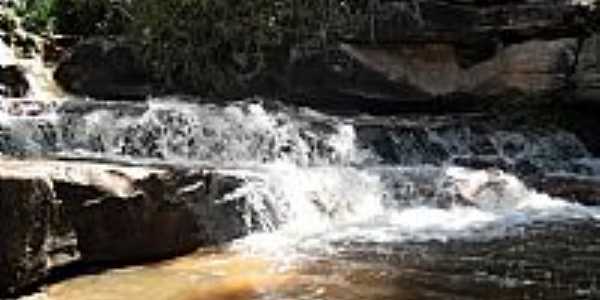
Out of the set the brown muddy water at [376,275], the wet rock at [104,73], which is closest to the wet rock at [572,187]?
the brown muddy water at [376,275]

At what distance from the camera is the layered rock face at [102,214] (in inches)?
266

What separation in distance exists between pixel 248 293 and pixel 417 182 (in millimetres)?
4181

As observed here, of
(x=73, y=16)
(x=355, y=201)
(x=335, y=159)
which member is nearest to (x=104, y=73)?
(x=73, y=16)

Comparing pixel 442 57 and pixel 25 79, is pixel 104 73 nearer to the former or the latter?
pixel 25 79

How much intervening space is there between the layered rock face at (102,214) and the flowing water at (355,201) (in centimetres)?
17

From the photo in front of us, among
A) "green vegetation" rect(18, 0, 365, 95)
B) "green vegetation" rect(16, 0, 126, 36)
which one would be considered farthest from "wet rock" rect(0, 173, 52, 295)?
"green vegetation" rect(16, 0, 126, 36)

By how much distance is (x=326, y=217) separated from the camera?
9742 millimetres

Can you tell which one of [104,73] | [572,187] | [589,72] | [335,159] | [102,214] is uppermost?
[104,73]

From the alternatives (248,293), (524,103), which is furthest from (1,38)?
(248,293)

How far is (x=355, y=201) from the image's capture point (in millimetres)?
10180

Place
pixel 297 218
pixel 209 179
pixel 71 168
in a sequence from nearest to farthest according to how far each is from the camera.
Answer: pixel 71 168 < pixel 209 179 < pixel 297 218

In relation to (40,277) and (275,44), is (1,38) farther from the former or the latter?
(40,277)

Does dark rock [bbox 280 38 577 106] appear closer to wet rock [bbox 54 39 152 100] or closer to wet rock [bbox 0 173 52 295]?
wet rock [bbox 54 39 152 100]

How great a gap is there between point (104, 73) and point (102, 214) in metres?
7.80
